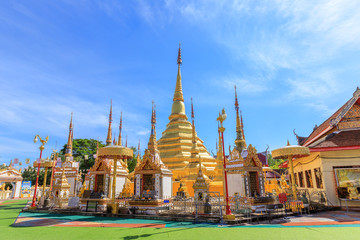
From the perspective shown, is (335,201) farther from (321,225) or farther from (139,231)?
(139,231)

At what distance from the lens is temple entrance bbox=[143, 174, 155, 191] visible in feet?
56.5

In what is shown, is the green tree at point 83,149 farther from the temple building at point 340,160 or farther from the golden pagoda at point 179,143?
the temple building at point 340,160

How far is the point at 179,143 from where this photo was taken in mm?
33188

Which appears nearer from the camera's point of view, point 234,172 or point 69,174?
point 234,172


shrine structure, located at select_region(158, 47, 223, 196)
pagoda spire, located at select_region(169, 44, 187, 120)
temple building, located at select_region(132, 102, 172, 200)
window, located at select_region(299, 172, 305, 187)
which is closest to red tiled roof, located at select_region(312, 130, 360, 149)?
window, located at select_region(299, 172, 305, 187)

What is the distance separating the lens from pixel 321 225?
9883 millimetres

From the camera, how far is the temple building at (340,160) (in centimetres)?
1519

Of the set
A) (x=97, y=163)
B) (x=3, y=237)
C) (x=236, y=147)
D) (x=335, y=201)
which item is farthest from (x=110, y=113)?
(x=335, y=201)

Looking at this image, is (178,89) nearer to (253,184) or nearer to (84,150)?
(253,184)

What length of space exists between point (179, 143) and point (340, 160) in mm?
20841

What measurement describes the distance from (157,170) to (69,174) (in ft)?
61.7

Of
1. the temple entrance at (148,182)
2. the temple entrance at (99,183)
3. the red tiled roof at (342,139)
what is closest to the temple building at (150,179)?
the temple entrance at (148,182)

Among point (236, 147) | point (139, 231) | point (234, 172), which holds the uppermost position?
point (236, 147)

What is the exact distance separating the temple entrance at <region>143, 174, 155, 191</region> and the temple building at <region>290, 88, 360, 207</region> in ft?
38.5
